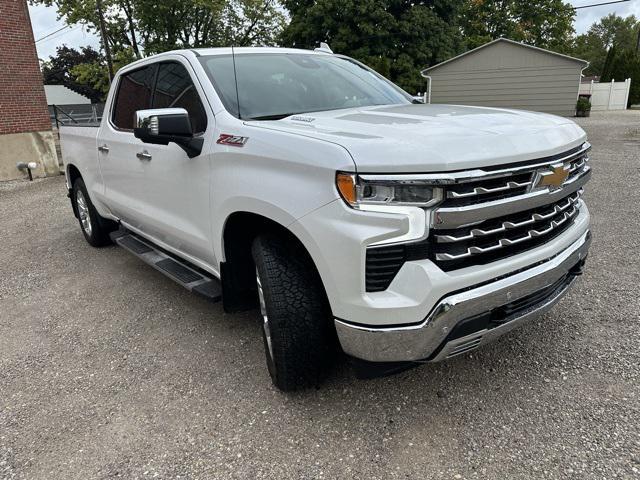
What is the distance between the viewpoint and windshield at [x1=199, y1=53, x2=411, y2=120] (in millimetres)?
3107

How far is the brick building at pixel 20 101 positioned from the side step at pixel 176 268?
9.78m

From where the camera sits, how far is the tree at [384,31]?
28688 millimetres

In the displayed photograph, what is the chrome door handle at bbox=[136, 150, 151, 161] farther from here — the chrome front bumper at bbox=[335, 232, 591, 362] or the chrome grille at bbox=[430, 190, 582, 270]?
the chrome grille at bbox=[430, 190, 582, 270]

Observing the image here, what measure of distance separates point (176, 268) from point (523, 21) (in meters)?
48.5

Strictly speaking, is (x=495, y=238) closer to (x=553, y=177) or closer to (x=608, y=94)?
(x=553, y=177)

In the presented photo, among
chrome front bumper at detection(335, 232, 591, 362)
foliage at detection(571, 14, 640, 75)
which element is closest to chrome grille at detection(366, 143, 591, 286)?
chrome front bumper at detection(335, 232, 591, 362)

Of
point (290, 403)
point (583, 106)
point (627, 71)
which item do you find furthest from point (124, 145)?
point (627, 71)

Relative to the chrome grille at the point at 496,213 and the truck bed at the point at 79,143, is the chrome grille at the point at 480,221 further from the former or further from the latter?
the truck bed at the point at 79,143

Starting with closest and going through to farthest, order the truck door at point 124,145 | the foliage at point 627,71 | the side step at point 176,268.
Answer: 1. the side step at point 176,268
2. the truck door at point 124,145
3. the foliage at point 627,71

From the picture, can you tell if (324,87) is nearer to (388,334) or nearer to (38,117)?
(388,334)

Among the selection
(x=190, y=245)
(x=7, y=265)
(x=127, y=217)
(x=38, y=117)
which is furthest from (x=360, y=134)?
(x=38, y=117)

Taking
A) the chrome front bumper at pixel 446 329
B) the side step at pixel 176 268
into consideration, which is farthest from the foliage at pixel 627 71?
the chrome front bumper at pixel 446 329

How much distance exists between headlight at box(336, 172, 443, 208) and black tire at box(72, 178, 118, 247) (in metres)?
4.33

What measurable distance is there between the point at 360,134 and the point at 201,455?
1697 mm
